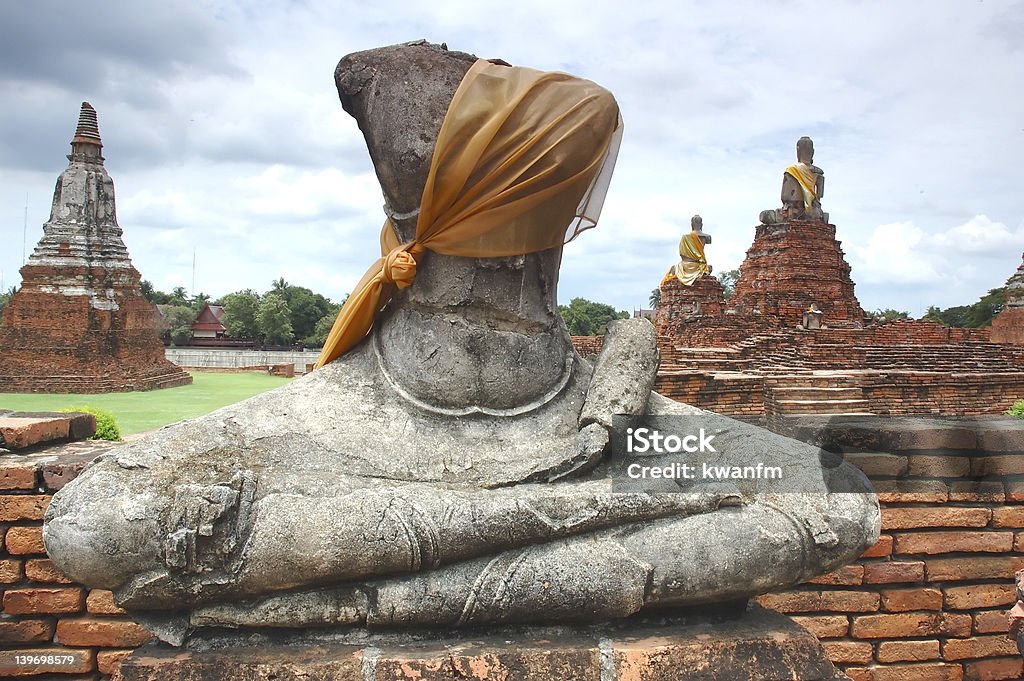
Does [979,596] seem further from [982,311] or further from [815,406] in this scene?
[982,311]

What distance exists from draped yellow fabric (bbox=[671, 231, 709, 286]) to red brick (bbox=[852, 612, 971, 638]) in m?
18.1

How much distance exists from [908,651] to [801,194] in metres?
17.3

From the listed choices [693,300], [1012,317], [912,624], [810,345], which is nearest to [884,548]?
[912,624]

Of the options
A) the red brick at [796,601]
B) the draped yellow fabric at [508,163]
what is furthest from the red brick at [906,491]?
the draped yellow fabric at [508,163]

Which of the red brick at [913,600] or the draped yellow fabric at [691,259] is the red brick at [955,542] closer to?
the red brick at [913,600]

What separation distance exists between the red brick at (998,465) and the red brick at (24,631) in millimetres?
3607

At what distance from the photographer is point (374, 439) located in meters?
2.17

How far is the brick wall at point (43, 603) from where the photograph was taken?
303 centimetres

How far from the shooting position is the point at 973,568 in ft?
11.2

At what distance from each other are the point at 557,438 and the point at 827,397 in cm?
854

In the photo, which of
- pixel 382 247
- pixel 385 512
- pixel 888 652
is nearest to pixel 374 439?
pixel 385 512

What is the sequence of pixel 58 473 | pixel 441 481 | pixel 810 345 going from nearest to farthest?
pixel 441 481
pixel 58 473
pixel 810 345

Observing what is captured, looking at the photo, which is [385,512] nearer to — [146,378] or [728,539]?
[728,539]

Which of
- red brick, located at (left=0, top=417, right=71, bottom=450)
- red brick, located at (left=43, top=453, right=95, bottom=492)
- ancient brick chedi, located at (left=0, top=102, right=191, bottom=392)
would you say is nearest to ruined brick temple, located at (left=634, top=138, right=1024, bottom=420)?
red brick, located at (left=0, top=417, right=71, bottom=450)
